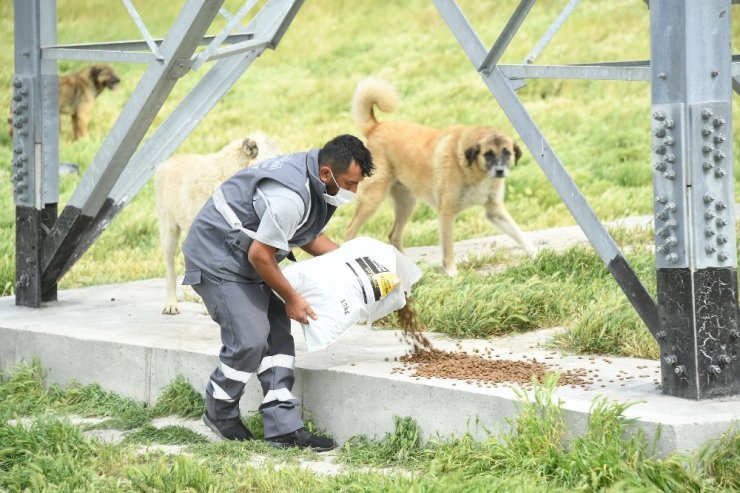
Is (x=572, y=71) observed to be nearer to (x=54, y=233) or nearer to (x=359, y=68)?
(x=54, y=233)

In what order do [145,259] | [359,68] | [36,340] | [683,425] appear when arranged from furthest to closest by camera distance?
[359,68] → [145,259] → [36,340] → [683,425]

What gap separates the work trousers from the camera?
5805 mm

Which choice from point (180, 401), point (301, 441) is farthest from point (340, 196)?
point (180, 401)

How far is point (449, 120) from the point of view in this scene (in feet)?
57.3

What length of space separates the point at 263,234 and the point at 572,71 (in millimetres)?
1616

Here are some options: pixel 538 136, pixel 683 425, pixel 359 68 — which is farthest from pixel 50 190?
pixel 359 68

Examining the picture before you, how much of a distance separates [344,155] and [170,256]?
288 centimetres

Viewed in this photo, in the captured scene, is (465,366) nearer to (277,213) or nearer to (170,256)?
(277,213)

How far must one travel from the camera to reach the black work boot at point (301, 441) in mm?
5766

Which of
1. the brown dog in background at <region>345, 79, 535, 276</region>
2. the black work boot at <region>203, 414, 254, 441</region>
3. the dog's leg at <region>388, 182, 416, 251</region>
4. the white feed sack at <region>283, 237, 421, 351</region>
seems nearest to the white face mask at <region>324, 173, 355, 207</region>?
the white feed sack at <region>283, 237, 421, 351</region>

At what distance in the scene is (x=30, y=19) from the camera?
8.04m

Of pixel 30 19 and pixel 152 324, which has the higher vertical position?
pixel 30 19

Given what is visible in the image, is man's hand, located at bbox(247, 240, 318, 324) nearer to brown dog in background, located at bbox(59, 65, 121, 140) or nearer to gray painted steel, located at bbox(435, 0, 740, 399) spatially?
gray painted steel, located at bbox(435, 0, 740, 399)

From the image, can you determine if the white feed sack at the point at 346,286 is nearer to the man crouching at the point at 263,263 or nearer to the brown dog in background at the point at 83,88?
the man crouching at the point at 263,263
